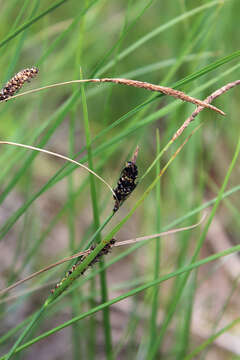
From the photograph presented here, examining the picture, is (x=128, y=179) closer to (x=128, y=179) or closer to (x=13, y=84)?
(x=128, y=179)

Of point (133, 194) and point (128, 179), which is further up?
point (133, 194)

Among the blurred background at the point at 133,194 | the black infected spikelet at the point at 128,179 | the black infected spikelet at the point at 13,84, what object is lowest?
the black infected spikelet at the point at 128,179

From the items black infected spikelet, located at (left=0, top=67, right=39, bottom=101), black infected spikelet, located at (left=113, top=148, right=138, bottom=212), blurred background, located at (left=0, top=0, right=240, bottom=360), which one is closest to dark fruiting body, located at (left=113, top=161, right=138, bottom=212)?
black infected spikelet, located at (left=113, top=148, right=138, bottom=212)

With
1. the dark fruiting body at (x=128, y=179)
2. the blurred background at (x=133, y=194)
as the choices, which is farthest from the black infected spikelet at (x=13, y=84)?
the blurred background at (x=133, y=194)

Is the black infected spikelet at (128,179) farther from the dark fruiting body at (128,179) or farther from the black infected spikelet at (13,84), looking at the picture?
the black infected spikelet at (13,84)

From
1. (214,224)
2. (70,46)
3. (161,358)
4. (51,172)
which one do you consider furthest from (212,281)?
(70,46)

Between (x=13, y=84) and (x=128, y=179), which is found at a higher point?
(x=13, y=84)

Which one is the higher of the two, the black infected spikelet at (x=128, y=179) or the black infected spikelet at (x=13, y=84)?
the black infected spikelet at (x=13, y=84)

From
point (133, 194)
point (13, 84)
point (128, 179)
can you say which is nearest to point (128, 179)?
point (128, 179)

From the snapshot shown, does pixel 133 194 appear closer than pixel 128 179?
No

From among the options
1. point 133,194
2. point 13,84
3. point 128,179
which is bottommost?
point 128,179

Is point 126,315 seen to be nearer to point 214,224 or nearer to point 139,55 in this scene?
point 214,224

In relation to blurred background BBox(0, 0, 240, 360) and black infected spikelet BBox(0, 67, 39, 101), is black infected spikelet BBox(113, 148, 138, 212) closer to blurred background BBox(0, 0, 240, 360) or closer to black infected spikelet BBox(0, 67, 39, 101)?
black infected spikelet BBox(0, 67, 39, 101)
